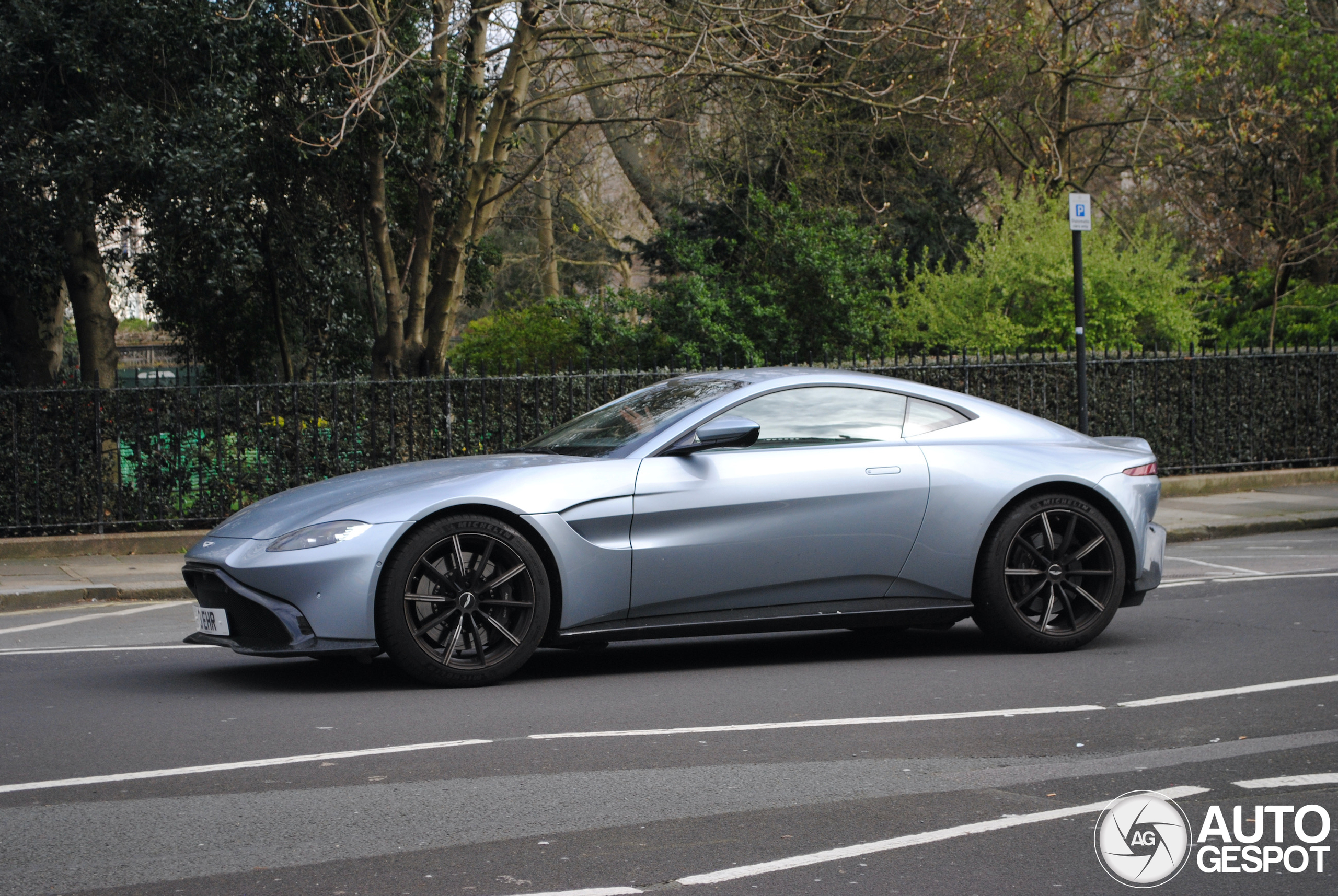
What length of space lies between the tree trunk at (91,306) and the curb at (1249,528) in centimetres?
1173

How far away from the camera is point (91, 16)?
13094 millimetres

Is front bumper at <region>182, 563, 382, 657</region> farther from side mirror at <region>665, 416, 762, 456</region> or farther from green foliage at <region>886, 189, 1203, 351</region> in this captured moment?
green foliage at <region>886, 189, 1203, 351</region>

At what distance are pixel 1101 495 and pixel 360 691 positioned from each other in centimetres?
391

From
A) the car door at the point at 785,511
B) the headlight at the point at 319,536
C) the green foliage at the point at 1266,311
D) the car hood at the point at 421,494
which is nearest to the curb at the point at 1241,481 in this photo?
the green foliage at the point at 1266,311

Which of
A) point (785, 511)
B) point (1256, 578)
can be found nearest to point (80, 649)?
point (785, 511)

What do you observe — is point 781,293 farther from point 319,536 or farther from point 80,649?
point 319,536

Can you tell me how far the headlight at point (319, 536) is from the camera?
606 cm

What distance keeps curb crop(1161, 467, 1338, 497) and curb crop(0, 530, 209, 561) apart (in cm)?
1093

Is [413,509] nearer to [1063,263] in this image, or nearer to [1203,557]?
[1203,557]

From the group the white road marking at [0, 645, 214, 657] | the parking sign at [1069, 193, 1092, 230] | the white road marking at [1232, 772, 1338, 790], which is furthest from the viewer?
the parking sign at [1069, 193, 1092, 230]

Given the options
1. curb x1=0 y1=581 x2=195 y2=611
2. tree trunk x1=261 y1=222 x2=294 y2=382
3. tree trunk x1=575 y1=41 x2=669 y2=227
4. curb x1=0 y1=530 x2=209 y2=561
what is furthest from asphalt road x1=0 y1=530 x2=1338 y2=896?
tree trunk x1=575 y1=41 x2=669 y2=227

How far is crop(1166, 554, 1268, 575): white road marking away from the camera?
1071 cm

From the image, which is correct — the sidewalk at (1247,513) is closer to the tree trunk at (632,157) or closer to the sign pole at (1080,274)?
the sign pole at (1080,274)

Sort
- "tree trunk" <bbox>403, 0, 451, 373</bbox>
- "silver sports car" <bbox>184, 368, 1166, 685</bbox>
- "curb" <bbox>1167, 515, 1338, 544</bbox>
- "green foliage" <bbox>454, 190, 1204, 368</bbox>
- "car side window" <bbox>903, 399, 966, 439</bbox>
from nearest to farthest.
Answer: "silver sports car" <bbox>184, 368, 1166, 685</bbox>
"car side window" <bbox>903, 399, 966, 439</bbox>
"curb" <bbox>1167, 515, 1338, 544</bbox>
"tree trunk" <bbox>403, 0, 451, 373</bbox>
"green foliage" <bbox>454, 190, 1204, 368</bbox>
